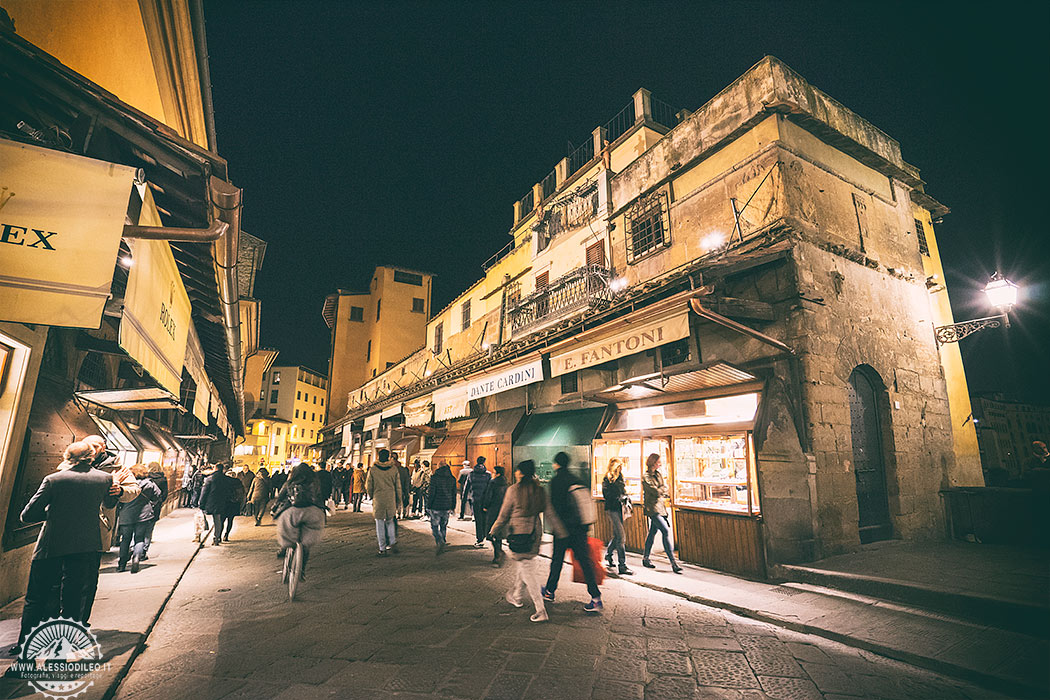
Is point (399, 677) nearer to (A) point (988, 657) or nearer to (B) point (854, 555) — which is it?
(A) point (988, 657)

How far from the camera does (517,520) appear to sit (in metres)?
5.50

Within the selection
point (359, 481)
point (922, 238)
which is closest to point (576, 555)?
point (922, 238)

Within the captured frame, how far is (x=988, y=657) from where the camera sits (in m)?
3.94

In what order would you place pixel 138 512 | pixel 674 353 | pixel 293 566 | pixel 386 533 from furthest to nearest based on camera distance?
1. pixel 674 353
2. pixel 386 533
3. pixel 138 512
4. pixel 293 566

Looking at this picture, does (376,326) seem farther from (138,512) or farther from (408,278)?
(138,512)

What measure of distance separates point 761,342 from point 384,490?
749 cm

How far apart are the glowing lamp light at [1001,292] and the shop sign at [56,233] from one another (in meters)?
12.6

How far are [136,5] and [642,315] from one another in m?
8.26

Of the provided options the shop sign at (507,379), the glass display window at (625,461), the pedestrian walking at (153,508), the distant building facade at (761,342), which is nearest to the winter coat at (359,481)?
the shop sign at (507,379)

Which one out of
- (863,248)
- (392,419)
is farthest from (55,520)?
(392,419)

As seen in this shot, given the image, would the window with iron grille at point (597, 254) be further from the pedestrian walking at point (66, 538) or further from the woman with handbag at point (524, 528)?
the pedestrian walking at point (66, 538)

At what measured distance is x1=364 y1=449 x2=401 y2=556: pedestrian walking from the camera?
8.73m

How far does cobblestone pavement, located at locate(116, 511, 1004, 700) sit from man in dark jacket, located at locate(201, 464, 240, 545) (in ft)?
14.7

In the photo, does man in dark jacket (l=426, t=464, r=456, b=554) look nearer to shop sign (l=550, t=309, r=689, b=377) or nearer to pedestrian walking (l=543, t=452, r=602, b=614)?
shop sign (l=550, t=309, r=689, b=377)
